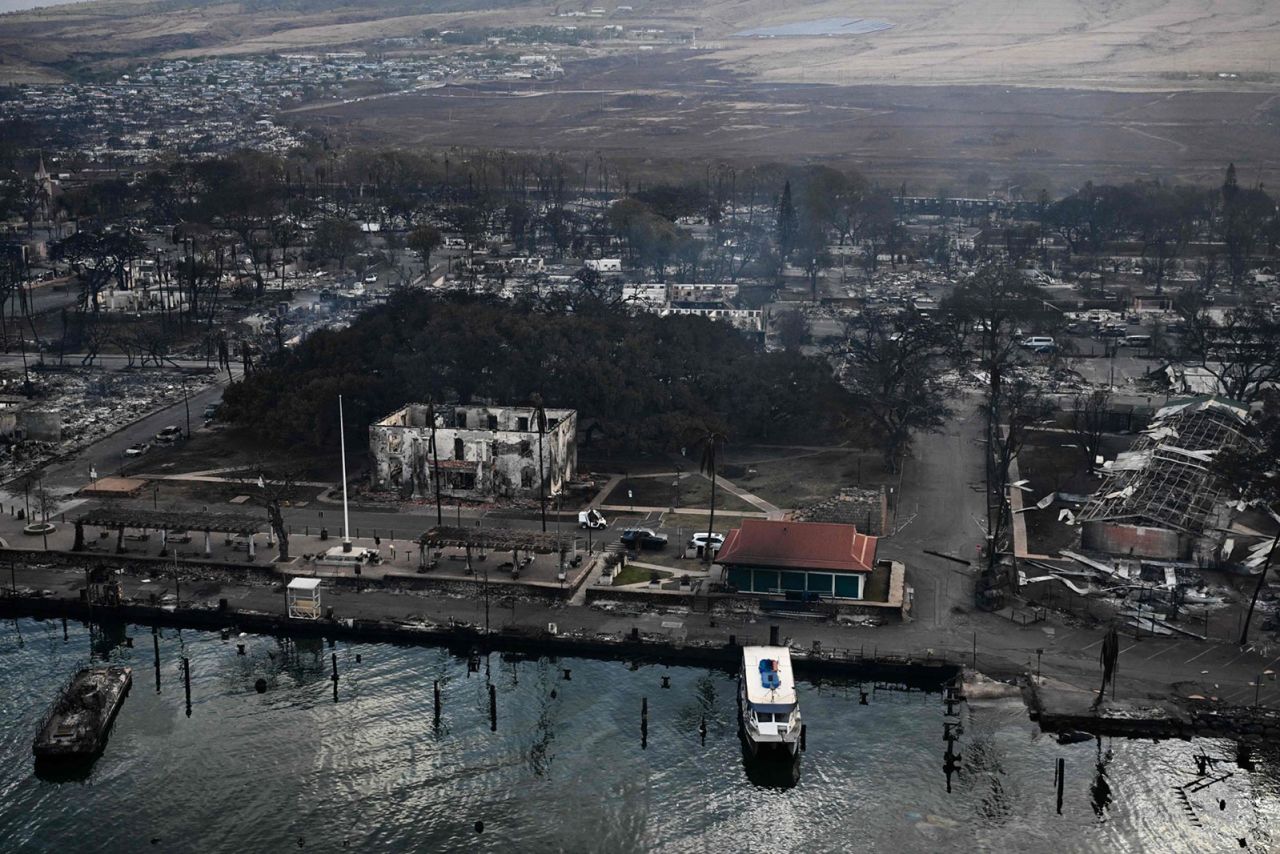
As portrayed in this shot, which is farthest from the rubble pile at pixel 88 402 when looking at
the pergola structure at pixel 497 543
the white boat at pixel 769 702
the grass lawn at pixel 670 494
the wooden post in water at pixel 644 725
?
the white boat at pixel 769 702

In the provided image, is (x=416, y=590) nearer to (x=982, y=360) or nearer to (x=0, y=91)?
(x=982, y=360)

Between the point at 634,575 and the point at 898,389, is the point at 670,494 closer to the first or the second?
the point at 634,575

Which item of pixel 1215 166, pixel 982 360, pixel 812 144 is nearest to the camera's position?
pixel 982 360

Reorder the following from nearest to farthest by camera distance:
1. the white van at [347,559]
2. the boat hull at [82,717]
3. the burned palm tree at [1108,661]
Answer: the boat hull at [82,717] < the burned palm tree at [1108,661] < the white van at [347,559]

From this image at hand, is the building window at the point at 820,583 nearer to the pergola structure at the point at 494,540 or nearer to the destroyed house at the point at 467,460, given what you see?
the pergola structure at the point at 494,540

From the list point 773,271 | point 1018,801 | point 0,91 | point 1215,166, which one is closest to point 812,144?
point 1215,166

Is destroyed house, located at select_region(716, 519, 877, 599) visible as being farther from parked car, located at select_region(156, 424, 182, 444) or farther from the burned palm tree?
parked car, located at select_region(156, 424, 182, 444)
